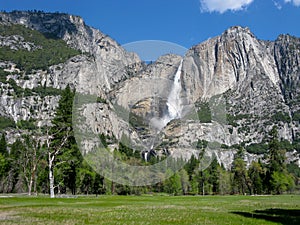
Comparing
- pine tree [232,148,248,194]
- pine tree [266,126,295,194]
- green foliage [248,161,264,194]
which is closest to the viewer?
pine tree [266,126,295,194]

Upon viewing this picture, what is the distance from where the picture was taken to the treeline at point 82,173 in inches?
2163

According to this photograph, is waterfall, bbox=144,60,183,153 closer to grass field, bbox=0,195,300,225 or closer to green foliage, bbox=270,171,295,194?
grass field, bbox=0,195,300,225

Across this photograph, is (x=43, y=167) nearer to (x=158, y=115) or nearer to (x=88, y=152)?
(x=88, y=152)

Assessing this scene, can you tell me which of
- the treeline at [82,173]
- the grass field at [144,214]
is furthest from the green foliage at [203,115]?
the treeline at [82,173]

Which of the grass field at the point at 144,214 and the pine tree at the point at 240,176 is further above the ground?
the pine tree at the point at 240,176

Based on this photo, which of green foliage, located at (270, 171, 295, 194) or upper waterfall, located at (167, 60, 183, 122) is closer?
upper waterfall, located at (167, 60, 183, 122)

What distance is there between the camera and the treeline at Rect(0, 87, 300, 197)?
180 ft

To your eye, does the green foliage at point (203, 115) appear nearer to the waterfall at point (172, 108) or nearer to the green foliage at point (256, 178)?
the waterfall at point (172, 108)

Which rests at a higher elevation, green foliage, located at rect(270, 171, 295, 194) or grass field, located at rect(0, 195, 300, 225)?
green foliage, located at rect(270, 171, 295, 194)

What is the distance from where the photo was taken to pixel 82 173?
76000 mm

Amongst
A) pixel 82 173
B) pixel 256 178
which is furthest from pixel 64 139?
pixel 256 178

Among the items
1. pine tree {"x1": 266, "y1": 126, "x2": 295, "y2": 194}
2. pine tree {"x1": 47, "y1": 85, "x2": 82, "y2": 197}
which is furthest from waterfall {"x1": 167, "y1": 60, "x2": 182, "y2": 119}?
pine tree {"x1": 266, "y1": 126, "x2": 295, "y2": 194}

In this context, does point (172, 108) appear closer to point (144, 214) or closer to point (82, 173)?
point (144, 214)

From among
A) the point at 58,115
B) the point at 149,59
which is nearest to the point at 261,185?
the point at 58,115
